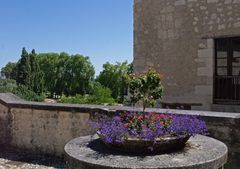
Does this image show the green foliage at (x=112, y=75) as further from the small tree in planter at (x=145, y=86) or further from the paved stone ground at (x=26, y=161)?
the small tree in planter at (x=145, y=86)

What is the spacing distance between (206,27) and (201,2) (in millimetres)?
693

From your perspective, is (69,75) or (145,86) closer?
(145,86)

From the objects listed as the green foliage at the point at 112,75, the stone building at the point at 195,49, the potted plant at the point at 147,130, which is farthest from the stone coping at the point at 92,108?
the green foliage at the point at 112,75

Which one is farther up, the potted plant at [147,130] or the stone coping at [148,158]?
the potted plant at [147,130]

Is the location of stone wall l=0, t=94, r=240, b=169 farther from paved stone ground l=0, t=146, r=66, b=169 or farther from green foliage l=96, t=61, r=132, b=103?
green foliage l=96, t=61, r=132, b=103

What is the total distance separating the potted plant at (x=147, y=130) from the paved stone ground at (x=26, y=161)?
217cm

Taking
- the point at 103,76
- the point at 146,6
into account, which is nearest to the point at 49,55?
the point at 103,76

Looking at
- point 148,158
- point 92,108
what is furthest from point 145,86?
point 92,108

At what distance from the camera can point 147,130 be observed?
2.80 metres

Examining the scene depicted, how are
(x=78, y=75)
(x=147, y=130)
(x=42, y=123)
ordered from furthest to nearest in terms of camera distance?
(x=78, y=75) → (x=42, y=123) → (x=147, y=130)

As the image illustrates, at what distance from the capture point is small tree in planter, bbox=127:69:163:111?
3285 millimetres

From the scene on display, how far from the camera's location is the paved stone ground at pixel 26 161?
4941mm

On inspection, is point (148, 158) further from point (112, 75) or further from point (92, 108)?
point (112, 75)

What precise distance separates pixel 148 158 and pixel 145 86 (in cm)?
93
